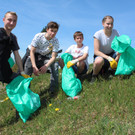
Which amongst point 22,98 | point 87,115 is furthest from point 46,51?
point 87,115

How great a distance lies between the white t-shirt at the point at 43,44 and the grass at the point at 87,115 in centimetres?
108

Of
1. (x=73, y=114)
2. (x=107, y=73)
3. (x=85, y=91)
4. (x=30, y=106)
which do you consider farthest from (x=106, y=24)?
(x=30, y=106)

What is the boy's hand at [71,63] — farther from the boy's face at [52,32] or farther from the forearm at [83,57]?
the boy's face at [52,32]

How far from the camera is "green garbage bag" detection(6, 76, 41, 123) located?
104 inches

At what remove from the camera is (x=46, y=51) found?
11.8 feet

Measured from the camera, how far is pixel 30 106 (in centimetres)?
268

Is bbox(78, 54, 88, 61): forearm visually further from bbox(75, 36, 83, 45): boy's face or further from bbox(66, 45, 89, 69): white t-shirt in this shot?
bbox(75, 36, 83, 45): boy's face

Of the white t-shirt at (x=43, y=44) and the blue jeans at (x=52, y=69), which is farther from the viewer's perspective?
the blue jeans at (x=52, y=69)

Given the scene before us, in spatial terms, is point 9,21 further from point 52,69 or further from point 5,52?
point 52,69

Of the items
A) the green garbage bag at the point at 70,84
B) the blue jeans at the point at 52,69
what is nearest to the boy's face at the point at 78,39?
the green garbage bag at the point at 70,84

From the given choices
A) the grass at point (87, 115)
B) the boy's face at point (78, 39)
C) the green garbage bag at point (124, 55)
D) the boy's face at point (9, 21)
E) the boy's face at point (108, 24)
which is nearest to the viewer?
the grass at point (87, 115)

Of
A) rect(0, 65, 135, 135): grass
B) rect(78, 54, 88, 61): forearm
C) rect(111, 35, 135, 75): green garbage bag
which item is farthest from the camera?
rect(78, 54, 88, 61): forearm

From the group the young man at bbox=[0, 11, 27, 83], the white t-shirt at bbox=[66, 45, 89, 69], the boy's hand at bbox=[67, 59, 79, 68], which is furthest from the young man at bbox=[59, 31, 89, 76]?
the young man at bbox=[0, 11, 27, 83]

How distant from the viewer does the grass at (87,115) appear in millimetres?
1866
